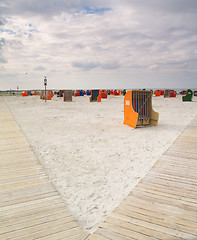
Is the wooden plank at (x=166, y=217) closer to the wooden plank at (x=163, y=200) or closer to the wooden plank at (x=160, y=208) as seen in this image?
the wooden plank at (x=160, y=208)

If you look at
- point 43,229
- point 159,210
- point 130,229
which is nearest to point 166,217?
point 159,210

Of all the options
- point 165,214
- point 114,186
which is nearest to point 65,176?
point 114,186

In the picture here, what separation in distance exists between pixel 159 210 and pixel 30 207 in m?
1.75

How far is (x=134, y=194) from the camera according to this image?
118 inches

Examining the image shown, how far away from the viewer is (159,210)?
258 cm

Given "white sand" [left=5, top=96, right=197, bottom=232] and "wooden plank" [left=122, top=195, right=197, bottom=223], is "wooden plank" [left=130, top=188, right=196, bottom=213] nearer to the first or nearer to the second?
"wooden plank" [left=122, top=195, right=197, bottom=223]

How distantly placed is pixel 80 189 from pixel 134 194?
0.95m

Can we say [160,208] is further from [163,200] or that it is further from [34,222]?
[34,222]

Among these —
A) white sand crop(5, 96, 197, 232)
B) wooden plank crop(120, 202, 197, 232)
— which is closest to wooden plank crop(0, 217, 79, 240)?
white sand crop(5, 96, 197, 232)

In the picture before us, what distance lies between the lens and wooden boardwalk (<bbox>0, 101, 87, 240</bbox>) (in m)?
2.21

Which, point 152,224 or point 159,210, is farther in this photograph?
point 159,210

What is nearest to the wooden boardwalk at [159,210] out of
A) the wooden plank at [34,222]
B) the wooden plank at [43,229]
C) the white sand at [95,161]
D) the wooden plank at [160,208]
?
the wooden plank at [160,208]

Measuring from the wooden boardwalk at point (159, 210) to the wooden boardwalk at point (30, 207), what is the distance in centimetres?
44

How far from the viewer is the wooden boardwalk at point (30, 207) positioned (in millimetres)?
2213
